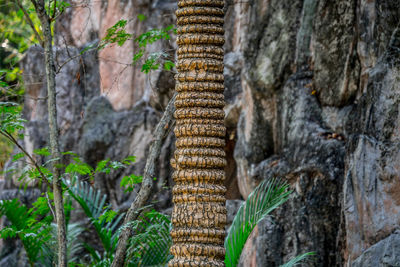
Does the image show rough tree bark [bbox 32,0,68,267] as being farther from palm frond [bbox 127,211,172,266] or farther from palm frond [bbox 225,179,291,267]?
palm frond [bbox 225,179,291,267]

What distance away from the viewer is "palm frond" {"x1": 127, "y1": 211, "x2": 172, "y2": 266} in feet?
16.5

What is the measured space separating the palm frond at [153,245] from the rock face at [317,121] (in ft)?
3.71

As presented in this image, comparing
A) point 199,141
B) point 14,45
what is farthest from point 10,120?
point 14,45

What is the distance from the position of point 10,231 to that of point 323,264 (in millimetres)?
2940

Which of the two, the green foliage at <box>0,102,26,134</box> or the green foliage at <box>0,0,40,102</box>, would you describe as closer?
the green foliage at <box>0,102,26,134</box>

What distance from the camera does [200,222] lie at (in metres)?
3.54

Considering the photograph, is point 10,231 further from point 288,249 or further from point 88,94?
point 88,94

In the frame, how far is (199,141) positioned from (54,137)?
1836 millimetres

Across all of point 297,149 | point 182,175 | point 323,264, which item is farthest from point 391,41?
point 182,175

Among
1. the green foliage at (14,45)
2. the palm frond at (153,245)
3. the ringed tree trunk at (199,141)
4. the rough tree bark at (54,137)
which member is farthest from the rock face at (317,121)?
the ringed tree trunk at (199,141)

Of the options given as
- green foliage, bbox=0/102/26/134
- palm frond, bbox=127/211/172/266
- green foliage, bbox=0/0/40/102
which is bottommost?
palm frond, bbox=127/211/172/266

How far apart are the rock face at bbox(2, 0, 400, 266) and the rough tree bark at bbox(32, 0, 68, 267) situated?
179 mm

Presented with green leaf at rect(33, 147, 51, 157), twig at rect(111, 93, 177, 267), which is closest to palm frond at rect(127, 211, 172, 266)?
twig at rect(111, 93, 177, 267)

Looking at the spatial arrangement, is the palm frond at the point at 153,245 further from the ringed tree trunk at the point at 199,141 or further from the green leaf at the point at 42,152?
the ringed tree trunk at the point at 199,141
